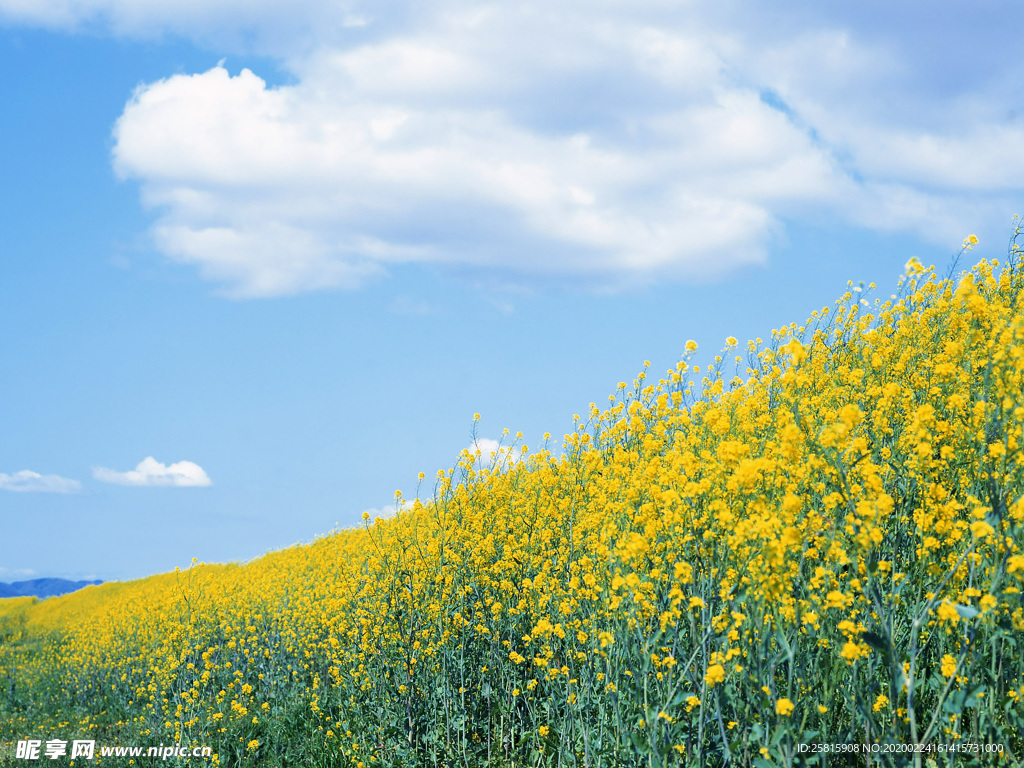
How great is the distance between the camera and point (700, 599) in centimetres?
340

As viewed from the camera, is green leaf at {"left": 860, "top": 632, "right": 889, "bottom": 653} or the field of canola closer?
green leaf at {"left": 860, "top": 632, "right": 889, "bottom": 653}

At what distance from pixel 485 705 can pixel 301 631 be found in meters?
4.17

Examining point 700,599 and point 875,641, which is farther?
point 700,599

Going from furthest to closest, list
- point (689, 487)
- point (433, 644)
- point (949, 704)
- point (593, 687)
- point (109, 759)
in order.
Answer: point (109, 759) < point (433, 644) < point (593, 687) < point (689, 487) < point (949, 704)

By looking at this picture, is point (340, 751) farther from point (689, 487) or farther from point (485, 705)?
point (689, 487)

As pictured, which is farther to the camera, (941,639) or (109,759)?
(109,759)

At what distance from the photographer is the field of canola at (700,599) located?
3293mm

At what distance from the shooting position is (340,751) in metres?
6.34

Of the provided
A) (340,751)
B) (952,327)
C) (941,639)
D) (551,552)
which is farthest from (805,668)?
(340,751)

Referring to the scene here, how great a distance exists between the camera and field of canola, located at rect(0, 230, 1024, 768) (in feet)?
10.8

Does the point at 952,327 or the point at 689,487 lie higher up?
the point at 952,327

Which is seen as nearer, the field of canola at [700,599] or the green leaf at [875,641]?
the green leaf at [875,641]

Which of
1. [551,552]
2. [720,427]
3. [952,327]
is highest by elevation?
[952,327]

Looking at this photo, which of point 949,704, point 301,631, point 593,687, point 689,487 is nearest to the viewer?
point 949,704
